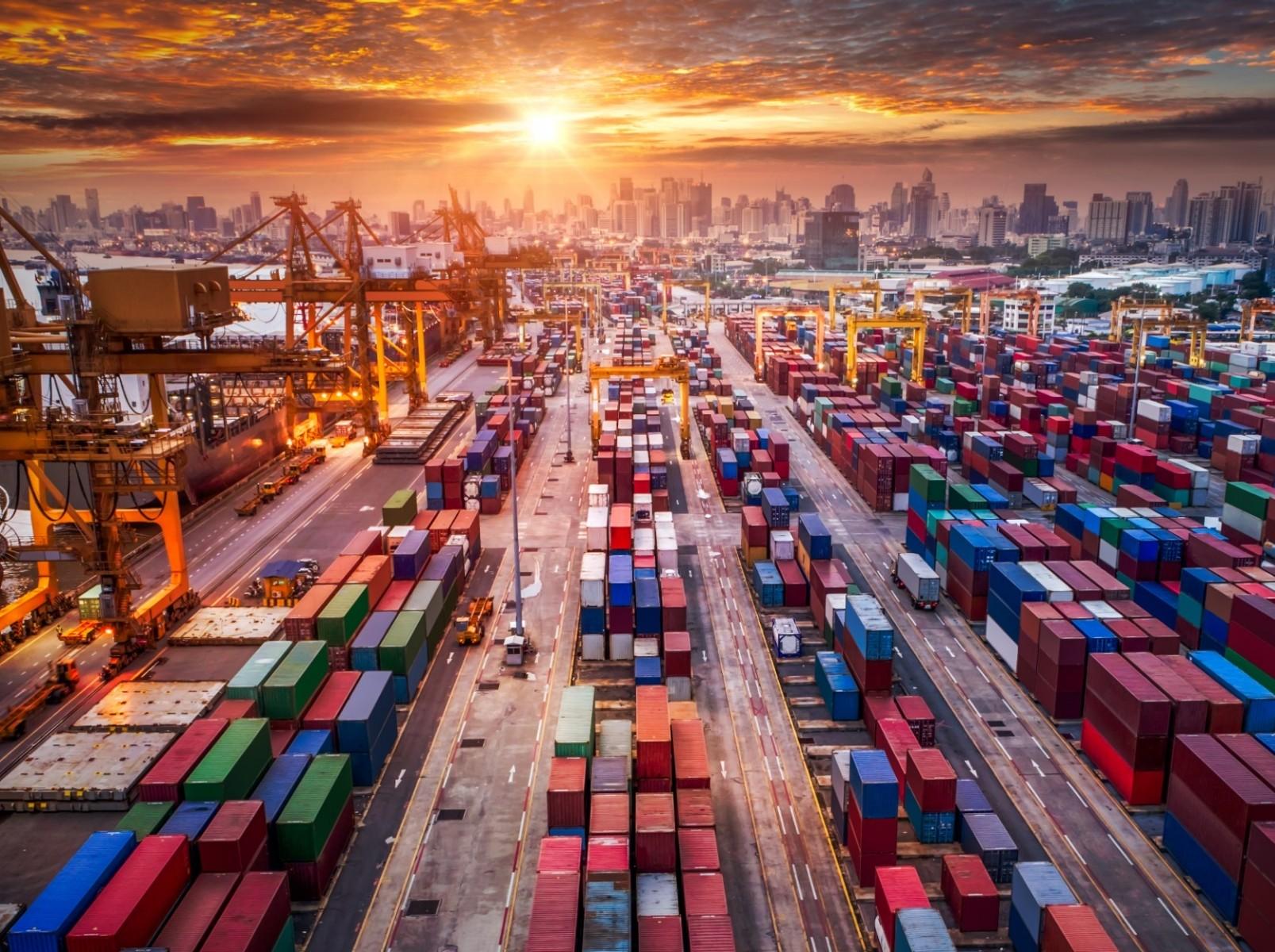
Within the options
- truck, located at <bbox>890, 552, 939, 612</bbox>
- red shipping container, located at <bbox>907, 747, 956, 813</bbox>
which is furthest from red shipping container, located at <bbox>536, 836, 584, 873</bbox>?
truck, located at <bbox>890, 552, 939, 612</bbox>

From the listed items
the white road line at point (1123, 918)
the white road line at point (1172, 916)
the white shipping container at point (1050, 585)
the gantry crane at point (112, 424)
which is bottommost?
the white road line at point (1172, 916)

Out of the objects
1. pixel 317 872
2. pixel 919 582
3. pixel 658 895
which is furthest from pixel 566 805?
pixel 919 582

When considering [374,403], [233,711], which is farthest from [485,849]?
[374,403]

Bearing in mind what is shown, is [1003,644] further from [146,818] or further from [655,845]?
[146,818]

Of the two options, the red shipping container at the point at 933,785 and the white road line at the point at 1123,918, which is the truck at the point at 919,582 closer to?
the red shipping container at the point at 933,785

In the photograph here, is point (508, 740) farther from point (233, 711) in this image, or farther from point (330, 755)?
point (233, 711)

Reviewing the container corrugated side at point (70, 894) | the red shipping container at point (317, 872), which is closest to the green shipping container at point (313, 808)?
the red shipping container at point (317, 872)
